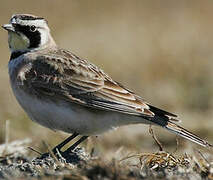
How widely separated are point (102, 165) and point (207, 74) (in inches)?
271

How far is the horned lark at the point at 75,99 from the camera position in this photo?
601 cm

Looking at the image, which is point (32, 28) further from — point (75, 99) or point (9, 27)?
point (75, 99)

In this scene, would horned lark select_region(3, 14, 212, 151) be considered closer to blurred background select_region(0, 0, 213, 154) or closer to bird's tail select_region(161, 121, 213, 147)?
bird's tail select_region(161, 121, 213, 147)

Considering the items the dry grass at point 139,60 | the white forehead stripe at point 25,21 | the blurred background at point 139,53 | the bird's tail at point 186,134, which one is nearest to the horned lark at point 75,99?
the bird's tail at point 186,134

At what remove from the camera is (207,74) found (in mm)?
11016

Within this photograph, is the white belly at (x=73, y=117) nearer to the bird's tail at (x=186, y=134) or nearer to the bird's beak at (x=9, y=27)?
the bird's tail at (x=186, y=134)

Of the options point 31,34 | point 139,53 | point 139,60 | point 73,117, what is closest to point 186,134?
point 73,117

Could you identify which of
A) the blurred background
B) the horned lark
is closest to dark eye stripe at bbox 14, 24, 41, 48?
the horned lark

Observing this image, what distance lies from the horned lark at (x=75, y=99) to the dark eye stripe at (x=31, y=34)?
0.19 meters

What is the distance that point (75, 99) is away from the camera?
6.09 meters

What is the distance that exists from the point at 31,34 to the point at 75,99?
125cm

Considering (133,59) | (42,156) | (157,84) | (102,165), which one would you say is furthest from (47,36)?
(133,59)

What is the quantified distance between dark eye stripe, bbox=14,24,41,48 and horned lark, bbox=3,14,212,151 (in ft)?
0.63

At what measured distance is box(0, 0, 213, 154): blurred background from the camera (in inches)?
353
